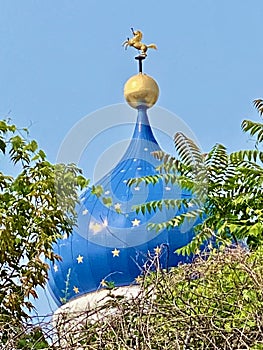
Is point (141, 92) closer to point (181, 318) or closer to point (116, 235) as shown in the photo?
point (116, 235)

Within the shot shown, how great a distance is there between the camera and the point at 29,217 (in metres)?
6.70

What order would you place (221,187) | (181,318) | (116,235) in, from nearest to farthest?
1. (181,318)
2. (221,187)
3. (116,235)

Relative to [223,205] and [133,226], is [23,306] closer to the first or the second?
[223,205]

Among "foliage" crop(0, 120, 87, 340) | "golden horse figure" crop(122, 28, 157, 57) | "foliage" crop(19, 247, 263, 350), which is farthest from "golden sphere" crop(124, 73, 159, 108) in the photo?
"foliage" crop(19, 247, 263, 350)

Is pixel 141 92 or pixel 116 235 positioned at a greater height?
pixel 141 92

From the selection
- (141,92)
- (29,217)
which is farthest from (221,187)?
(141,92)

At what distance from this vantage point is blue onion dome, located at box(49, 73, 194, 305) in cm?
920

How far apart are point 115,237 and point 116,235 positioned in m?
0.03

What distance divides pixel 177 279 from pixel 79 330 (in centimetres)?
73

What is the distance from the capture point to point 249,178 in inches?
235

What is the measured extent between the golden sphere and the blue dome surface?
1459 millimetres

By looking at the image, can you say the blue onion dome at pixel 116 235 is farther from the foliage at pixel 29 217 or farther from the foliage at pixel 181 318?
the foliage at pixel 181 318

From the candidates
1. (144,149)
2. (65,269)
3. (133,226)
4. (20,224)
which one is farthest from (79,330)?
(144,149)

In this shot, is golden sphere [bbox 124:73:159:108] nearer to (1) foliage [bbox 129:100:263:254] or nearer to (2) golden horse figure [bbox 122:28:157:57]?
(2) golden horse figure [bbox 122:28:157:57]
